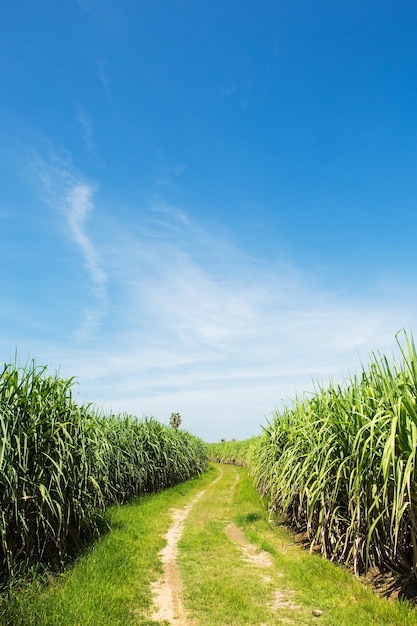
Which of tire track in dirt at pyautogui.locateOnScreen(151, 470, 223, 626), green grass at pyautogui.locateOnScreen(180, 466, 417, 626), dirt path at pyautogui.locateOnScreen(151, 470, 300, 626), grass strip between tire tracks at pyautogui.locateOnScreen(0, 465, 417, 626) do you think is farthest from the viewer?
dirt path at pyautogui.locateOnScreen(151, 470, 300, 626)

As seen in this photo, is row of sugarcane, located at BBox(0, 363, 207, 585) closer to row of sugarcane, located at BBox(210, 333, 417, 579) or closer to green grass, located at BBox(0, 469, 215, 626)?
green grass, located at BBox(0, 469, 215, 626)

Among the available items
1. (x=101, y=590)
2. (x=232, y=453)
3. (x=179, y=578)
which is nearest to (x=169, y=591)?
(x=179, y=578)

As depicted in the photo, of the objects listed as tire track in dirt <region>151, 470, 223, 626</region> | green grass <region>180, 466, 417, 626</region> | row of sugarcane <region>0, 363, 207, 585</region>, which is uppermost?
row of sugarcane <region>0, 363, 207, 585</region>

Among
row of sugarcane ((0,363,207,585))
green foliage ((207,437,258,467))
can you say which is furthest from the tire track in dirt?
green foliage ((207,437,258,467))

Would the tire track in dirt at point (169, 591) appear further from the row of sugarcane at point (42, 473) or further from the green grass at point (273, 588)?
the row of sugarcane at point (42, 473)

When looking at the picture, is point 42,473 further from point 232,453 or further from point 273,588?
point 232,453

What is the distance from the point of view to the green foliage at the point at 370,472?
13.5 ft

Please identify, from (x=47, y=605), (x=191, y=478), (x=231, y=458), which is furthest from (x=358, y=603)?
(x=231, y=458)

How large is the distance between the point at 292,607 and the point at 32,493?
3.39m

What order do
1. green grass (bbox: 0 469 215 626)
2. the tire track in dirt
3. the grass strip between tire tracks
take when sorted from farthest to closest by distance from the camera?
the tire track in dirt
the grass strip between tire tracks
green grass (bbox: 0 469 215 626)

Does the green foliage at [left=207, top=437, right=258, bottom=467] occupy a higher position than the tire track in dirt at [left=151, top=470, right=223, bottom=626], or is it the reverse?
the green foliage at [left=207, top=437, right=258, bottom=467]

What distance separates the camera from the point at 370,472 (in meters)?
4.71

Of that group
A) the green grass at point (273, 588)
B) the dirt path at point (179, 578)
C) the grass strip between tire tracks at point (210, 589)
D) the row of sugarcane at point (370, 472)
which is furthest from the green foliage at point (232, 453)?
the row of sugarcane at point (370, 472)

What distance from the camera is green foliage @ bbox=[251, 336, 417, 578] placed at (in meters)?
4.11
